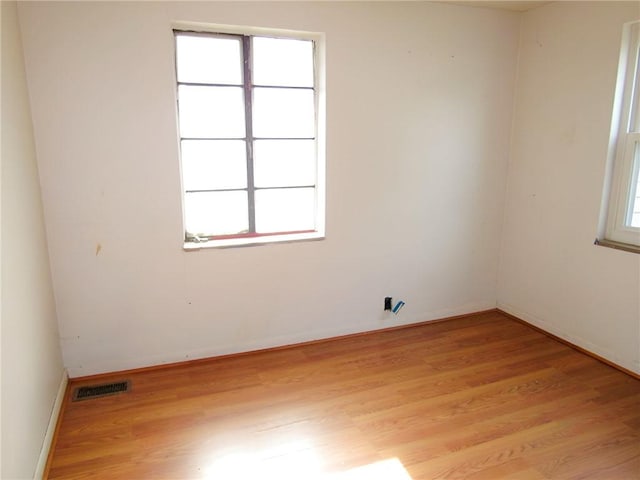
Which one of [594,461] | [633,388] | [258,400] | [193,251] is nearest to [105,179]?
[193,251]

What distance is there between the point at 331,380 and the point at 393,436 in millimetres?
603

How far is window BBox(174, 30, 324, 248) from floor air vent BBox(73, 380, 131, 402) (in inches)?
36.0

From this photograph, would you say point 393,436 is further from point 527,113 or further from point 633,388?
point 527,113

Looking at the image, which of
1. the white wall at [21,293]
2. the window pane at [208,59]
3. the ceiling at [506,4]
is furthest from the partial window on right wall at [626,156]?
the white wall at [21,293]

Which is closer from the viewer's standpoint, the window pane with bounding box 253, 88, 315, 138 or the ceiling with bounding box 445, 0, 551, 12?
the window pane with bounding box 253, 88, 315, 138

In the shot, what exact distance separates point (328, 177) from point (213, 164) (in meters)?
0.76

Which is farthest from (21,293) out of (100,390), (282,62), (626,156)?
(626,156)

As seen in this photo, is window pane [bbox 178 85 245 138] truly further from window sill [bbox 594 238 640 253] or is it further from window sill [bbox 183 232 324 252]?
window sill [bbox 594 238 640 253]

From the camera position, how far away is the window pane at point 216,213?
2.84m

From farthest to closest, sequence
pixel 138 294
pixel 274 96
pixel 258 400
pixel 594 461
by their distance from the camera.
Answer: pixel 274 96
pixel 138 294
pixel 258 400
pixel 594 461

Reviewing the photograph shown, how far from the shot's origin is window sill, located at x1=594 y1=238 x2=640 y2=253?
271cm

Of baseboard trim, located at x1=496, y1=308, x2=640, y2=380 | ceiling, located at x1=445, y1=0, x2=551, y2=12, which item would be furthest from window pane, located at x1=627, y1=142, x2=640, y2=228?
ceiling, located at x1=445, y1=0, x2=551, y2=12

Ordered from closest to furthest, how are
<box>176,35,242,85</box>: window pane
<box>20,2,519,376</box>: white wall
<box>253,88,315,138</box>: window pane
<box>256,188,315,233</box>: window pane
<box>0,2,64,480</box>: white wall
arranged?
<box>0,2,64,480</box>: white wall → <box>20,2,519,376</box>: white wall → <box>176,35,242,85</box>: window pane → <box>253,88,315,138</box>: window pane → <box>256,188,315,233</box>: window pane

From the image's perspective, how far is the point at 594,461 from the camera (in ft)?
6.59
